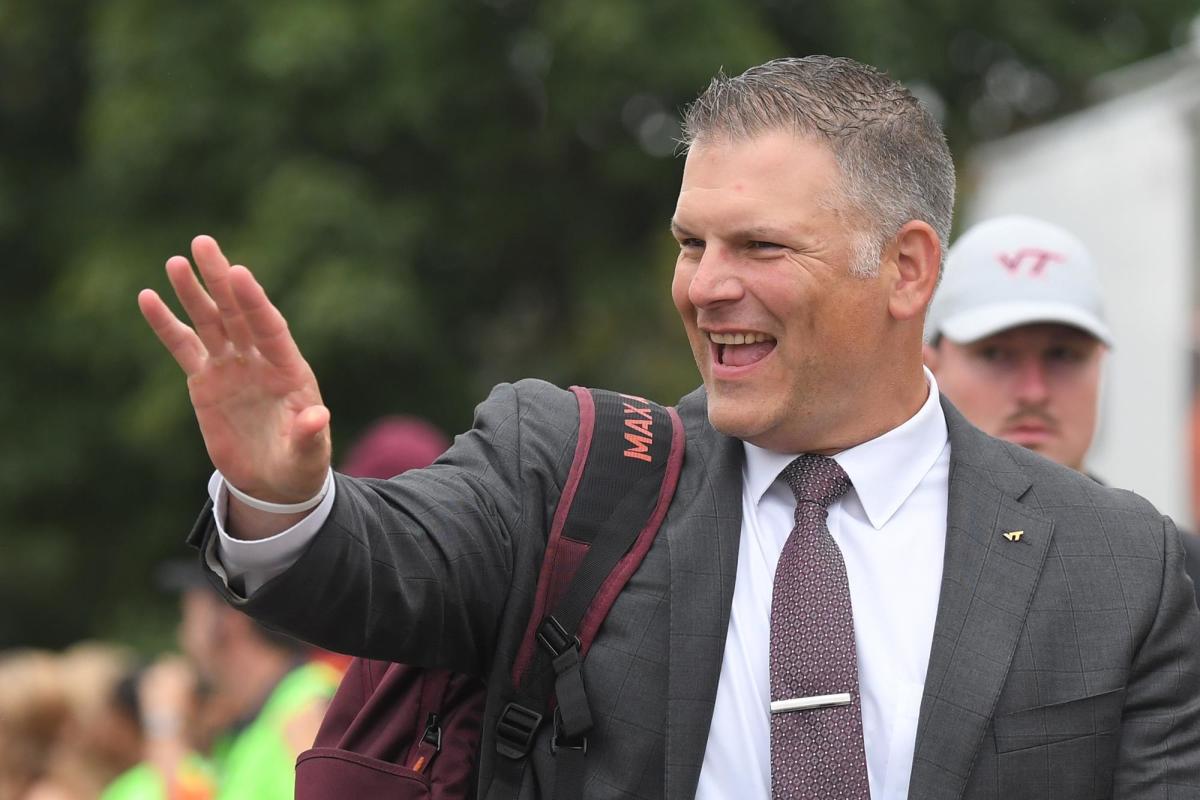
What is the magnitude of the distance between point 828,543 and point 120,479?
12.7m

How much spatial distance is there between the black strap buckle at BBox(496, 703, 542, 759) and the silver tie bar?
0.37 meters

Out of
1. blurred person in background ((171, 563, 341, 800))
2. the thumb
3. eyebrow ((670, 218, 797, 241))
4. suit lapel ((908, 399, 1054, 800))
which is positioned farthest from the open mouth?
blurred person in background ((171, 563, 341, 800))

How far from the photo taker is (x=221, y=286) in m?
2.38

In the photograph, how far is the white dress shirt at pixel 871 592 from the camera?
8.99ft

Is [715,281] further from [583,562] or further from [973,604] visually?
[973,604]

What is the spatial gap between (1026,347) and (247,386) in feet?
6.67

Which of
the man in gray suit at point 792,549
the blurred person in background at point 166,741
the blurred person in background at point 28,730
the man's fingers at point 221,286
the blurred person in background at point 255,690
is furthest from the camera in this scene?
the blurred person in background at point 28,730

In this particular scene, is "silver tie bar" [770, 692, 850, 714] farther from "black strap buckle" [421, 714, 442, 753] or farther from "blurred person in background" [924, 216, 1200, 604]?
"blurred person in background" [924, 216, 1200, 604]

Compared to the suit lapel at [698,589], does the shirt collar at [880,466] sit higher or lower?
higher

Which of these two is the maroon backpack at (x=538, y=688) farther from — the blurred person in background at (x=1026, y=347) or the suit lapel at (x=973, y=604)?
the blurred person in background at (x=1026, y=347)

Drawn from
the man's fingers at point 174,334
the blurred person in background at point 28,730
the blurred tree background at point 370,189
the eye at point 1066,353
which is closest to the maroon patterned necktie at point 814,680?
the man's fingers at point 174,334

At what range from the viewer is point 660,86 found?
12.1 meters

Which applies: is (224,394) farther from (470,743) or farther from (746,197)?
(746,197)

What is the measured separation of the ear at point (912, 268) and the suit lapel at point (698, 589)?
0.38 metres
